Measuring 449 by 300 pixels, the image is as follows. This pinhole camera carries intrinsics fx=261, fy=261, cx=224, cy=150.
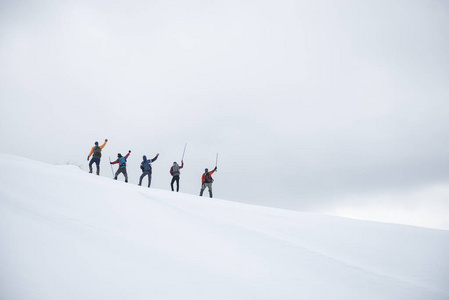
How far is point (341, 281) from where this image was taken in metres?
4.15

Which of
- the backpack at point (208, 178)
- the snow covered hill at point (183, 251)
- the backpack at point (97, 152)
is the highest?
the backpack at point (97, 152)

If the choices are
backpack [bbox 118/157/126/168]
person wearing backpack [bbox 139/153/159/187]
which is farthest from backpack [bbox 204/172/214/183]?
backpack [bbox 118/157/126/168]

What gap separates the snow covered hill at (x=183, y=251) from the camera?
2873 mm

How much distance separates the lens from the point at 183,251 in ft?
13.7

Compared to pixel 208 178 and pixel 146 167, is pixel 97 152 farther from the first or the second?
pixel 208 178

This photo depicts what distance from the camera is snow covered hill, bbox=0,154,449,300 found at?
287cm

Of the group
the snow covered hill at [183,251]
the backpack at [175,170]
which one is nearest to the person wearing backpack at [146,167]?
the backpack at [175,170]

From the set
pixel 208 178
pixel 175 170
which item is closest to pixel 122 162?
pixel 175 170

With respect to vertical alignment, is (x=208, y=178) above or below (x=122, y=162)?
below

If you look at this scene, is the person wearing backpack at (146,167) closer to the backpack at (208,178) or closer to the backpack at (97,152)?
the backpack at (97,152)

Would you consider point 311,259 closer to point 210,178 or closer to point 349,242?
point 349,242

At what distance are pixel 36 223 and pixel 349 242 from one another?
5.97 m

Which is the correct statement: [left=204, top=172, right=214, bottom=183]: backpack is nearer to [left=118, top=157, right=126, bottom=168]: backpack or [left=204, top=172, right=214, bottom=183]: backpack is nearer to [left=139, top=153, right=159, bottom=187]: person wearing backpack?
[left=139, top=153, right=159, bottom=187]: person wearing backpack

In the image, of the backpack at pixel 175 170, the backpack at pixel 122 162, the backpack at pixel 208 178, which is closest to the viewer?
the backpack at pixel 122 162
